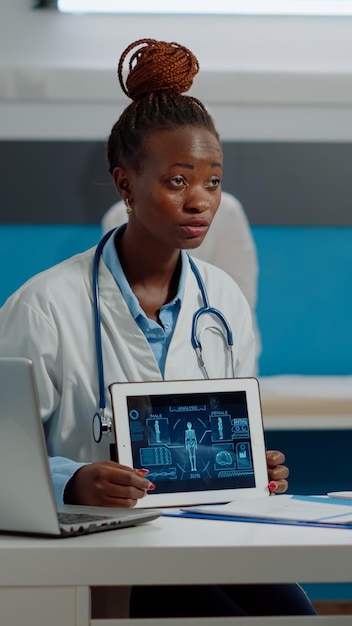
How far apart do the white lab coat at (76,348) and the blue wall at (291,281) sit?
1.33 meters

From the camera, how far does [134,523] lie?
1063mm

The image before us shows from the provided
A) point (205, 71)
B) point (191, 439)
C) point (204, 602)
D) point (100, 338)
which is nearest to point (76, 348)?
point (100, 338)

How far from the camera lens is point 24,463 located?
951mm

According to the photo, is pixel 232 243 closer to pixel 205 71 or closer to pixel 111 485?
pixel 205 71

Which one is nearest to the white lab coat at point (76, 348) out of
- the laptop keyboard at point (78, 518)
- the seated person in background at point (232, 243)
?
the laptop keyboard at point (78, 518)

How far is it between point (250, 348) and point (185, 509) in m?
0.57

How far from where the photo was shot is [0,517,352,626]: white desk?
3.01ft

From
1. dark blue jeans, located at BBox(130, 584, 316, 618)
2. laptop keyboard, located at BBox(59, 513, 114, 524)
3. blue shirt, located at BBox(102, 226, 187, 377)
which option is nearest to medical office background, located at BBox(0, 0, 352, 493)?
blue shirt, located at BBox(102, 226, 187, 377)

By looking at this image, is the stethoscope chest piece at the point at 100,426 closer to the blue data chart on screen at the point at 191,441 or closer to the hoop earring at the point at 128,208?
the blue data chart on screen at the point at 191,441

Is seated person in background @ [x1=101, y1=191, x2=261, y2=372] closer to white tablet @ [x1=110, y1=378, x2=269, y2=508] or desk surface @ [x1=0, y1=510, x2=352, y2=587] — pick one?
white tablet @ [x1=110, y1=378, x2=269, y2=508]

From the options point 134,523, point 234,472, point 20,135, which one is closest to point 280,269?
point 20,135

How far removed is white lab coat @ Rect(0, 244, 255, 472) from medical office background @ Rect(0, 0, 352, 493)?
134 cm

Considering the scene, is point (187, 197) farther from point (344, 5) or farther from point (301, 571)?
point (344, 5)

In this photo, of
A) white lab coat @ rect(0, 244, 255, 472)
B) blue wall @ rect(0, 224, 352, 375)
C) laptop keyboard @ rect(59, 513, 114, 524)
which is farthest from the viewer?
blue wall @ rect(0, 224, 352, 375)
